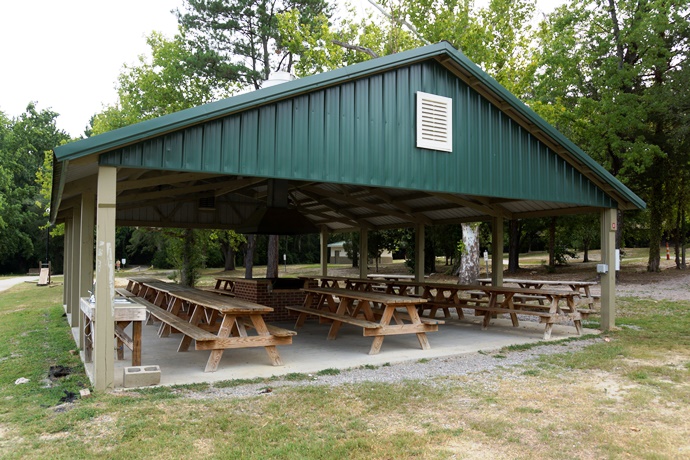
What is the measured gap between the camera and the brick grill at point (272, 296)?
1066 centimetres

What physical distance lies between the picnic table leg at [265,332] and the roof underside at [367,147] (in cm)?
167

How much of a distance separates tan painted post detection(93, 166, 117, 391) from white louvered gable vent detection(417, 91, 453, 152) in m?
3.98

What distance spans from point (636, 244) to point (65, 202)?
4987cm

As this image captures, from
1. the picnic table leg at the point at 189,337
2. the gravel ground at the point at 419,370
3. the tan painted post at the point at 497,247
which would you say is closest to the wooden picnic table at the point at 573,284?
the tan painted post at the point at 497,247

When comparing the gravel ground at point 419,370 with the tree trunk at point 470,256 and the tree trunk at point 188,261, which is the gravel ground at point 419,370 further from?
the tree trunk at point 188,261

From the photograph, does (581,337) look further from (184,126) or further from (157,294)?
(157,294)

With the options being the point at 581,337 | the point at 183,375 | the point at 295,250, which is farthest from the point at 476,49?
the point at 295,250

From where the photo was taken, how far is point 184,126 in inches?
225

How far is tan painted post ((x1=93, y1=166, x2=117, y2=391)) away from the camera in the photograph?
526cm

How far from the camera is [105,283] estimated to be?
5.36 m

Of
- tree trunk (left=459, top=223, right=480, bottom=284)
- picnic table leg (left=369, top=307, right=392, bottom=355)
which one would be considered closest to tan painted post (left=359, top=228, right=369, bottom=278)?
tree trunk (left=459, top=223, right=480, bottom=284)

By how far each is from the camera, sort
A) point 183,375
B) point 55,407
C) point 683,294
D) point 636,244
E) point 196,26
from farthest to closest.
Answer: point 636,244
point 196,26
point 683,294
point 183,375
point 55,407

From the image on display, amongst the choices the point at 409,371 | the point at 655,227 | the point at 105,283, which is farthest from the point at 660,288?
the point at 105,283

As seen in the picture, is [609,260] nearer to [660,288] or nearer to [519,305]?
[519,305]
